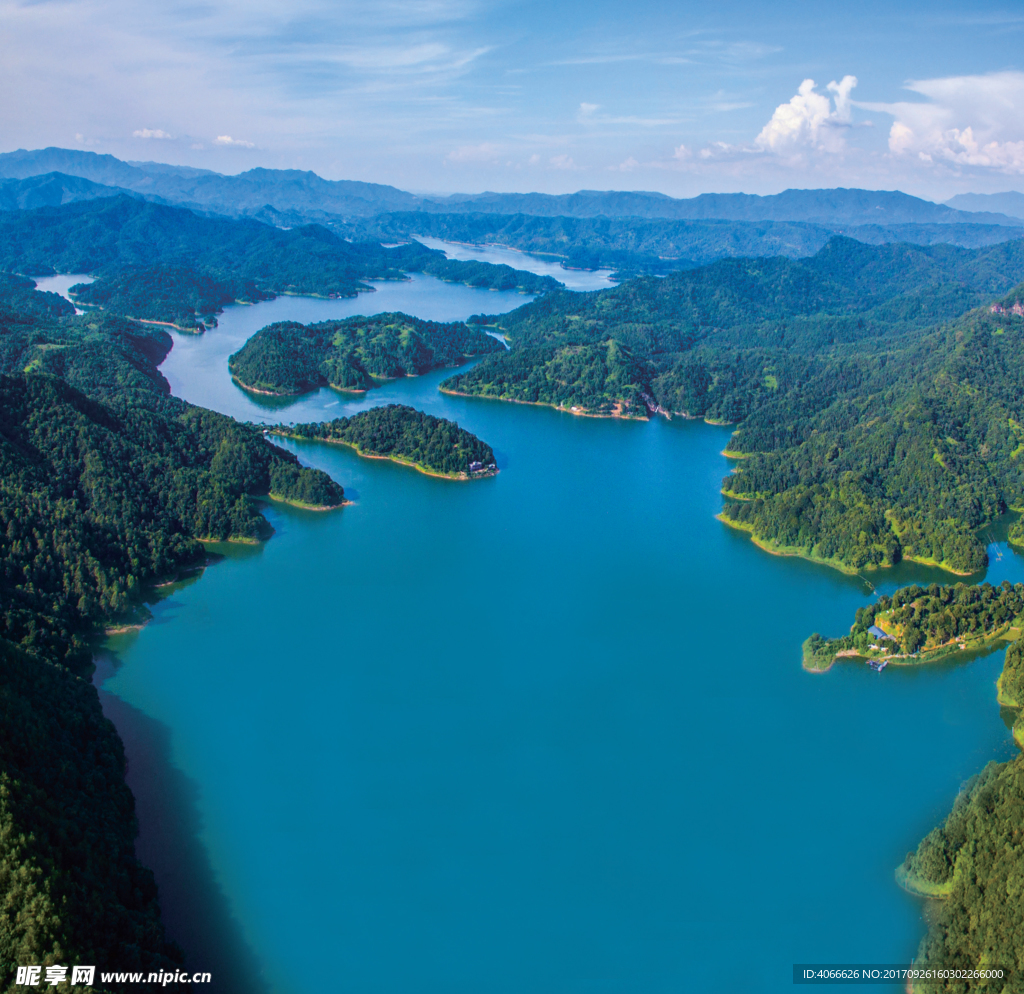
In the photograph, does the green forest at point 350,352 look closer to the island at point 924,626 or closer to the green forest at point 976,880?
the island at point 924,626

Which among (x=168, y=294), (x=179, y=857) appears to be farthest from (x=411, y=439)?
(x=168, y=294)

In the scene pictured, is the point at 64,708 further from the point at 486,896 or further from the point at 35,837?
the point at 486,896

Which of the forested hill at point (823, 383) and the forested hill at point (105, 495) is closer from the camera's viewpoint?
the forested hill at point (105, 495)

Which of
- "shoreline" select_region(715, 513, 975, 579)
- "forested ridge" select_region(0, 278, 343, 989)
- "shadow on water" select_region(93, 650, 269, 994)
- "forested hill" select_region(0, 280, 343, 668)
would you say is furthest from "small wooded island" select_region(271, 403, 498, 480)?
"shadow on water" select_region(93, 650, 269, 994)

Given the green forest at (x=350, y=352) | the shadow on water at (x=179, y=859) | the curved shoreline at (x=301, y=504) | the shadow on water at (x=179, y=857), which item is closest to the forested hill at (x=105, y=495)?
the curved shoreline at (x=301, y=504)

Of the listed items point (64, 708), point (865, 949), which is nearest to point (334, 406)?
point (64, 708)

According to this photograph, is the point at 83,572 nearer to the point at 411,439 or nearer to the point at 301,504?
the point at 301,504
